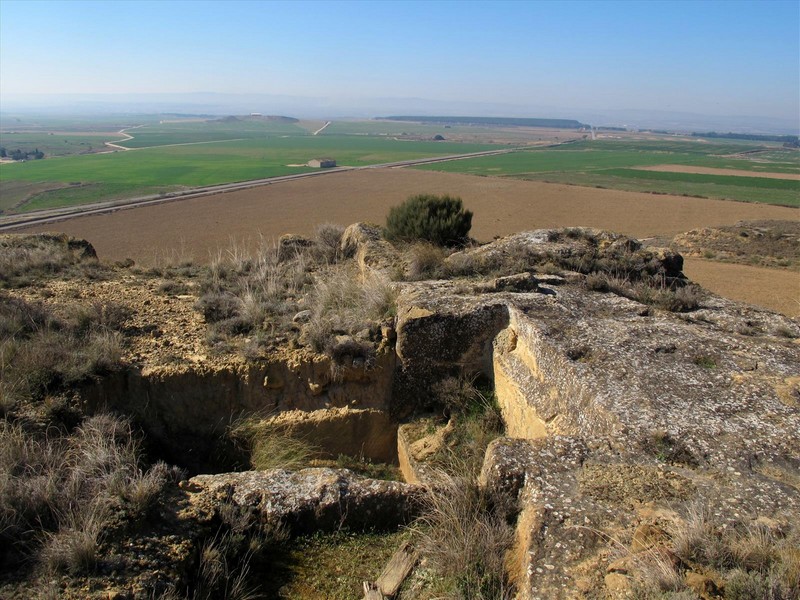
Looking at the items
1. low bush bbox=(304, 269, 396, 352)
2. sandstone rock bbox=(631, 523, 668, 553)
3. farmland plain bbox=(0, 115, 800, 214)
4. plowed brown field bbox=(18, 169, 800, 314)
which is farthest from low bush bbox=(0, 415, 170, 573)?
farmland plain bbox=(0, 115, 800, 214)

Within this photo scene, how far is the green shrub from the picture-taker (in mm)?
11805

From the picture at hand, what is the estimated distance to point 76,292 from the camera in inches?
360

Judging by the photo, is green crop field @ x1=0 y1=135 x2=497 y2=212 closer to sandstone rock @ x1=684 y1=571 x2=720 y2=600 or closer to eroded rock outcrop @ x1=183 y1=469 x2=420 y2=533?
eroded rock outcrop @ x1=183 y1=469 x2=420 y2=533

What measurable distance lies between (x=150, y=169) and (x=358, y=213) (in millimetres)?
40644

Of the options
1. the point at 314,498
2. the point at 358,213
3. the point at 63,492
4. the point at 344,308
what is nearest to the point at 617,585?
the point at 314,498

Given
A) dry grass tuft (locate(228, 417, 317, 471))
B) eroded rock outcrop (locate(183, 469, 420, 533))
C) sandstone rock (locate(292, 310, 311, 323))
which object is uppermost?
sandstone rock (locate(292, 310, 311, 323))

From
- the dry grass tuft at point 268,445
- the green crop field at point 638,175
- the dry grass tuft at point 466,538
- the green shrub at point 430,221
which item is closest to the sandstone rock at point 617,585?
the dry grass tuft at point 466,538

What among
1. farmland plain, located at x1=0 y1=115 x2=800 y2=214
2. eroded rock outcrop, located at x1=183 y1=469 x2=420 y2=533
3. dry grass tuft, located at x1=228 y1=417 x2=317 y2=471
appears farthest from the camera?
farmland plain, located at x1=0 y1=115 x2=800 y2=214

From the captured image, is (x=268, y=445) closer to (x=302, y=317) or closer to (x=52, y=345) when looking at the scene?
(x=302, y=317)

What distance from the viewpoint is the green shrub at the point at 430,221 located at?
38.7 ft

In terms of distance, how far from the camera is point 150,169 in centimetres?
6456

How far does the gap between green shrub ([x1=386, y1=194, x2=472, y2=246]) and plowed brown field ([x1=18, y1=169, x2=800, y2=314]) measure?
1119 centimetres

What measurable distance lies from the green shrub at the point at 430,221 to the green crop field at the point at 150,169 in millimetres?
37481

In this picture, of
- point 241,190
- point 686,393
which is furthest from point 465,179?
point 686,393
